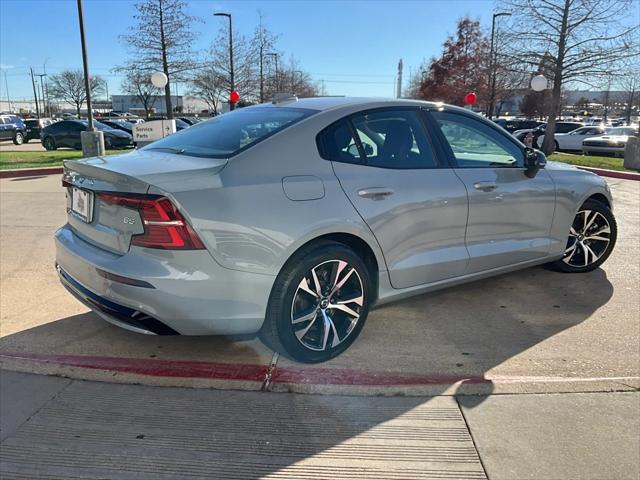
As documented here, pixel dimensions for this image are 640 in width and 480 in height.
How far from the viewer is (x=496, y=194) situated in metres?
4.06

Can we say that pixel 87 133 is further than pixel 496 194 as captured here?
Yes

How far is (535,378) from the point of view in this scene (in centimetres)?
323

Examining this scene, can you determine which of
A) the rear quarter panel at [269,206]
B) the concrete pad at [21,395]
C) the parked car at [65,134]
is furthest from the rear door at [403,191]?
the parked car at [65,134]

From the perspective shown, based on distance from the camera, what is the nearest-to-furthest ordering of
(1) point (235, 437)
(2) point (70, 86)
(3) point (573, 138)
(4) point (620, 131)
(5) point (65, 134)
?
(1) point (235, 437) < (5) point (65, 134) < (3) point (573, 138) < (4) point (620, 131) < (2) point (70, 86)

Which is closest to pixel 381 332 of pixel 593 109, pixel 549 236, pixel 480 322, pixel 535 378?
pixel 480 322

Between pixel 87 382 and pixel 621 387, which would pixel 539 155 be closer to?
pixel 621 387

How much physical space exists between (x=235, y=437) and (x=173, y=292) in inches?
31.5

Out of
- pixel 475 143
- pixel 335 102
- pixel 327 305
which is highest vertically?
pixel 335 102

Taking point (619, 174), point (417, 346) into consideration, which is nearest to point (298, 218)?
point (417, 346)

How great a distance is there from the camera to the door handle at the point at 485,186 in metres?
3.94

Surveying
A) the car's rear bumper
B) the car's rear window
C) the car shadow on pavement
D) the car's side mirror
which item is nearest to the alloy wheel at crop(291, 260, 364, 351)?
the car shadow on pavement

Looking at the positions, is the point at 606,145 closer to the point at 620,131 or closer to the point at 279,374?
the point at 620,131

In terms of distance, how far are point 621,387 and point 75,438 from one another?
9.99 feet

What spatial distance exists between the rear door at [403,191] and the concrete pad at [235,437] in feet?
3.41
